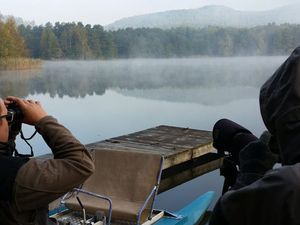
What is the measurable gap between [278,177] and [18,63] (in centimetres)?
2505

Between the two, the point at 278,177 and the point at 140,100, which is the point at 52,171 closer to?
the point at 278,177

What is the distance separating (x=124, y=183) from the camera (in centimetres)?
373

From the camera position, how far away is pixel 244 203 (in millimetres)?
847

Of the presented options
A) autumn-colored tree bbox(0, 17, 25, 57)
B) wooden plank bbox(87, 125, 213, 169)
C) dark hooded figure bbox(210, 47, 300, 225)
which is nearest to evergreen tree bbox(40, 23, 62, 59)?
autumn-colored tree bbox(0, 17, 25, 57)

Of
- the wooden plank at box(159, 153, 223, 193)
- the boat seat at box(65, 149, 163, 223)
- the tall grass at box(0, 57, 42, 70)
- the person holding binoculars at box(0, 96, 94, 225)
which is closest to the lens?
the person holding binoculars at box(0, 96, 94, 225)

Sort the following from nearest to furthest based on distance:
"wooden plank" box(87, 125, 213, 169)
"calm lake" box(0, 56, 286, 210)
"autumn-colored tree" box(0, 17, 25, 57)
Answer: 1. "wooden plank" box(87, 125, 213, 169)
2. "calm lake" box(0, 56, 286, 210)
3. "autumn-colored tree" box(0, 17, 25, 57)

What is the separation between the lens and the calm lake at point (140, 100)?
38.1 ft

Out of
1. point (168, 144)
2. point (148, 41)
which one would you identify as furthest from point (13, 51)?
point (168, 144)

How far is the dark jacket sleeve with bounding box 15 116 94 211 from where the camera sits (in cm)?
138

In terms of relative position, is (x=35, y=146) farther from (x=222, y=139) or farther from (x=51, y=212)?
(x=222, y=139)

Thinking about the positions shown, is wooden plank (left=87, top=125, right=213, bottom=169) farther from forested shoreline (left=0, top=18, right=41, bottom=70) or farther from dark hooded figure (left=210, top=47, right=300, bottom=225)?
forested shoreline (left=0, top=18, right=41, bottom=70)

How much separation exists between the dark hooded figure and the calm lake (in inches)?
208

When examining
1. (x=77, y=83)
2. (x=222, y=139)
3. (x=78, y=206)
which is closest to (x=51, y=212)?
(x=78, y=206)

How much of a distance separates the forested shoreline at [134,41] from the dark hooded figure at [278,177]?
732 inches
